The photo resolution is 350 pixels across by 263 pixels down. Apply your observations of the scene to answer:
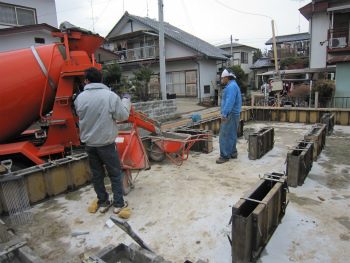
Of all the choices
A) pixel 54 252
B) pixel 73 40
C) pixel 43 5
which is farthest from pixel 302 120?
pixel 43 5

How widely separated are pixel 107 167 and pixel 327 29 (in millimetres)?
17514

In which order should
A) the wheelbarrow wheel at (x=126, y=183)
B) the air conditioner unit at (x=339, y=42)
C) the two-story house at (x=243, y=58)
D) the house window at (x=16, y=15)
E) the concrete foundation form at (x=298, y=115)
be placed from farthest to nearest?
the two-story house at (x=243, y=58) → the air conditioner unit at (x=339, y=42) → the house window at (x=16, y=15) → the concrete foundation form at (x=298, y=115) → the wheelbarrow wheel at (x=126, y=183)

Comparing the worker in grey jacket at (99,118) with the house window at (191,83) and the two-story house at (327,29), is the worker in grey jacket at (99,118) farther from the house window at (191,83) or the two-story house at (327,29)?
the house window at (191,83)

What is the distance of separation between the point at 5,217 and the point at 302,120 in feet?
35.0

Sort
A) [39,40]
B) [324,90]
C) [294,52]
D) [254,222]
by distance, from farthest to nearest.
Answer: [294,52] < [324,90] < [39,40] < [254,222]

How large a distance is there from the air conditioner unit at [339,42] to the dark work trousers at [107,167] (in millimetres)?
16330

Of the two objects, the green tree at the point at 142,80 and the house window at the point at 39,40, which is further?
the green tree at the point at 142,80

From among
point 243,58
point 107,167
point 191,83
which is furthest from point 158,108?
point 243,58

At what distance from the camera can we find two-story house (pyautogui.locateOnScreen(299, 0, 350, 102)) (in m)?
14.7

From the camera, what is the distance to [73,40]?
4.93 m

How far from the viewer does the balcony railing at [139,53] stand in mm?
20750

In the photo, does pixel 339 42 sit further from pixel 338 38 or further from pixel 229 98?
pixel 229 98

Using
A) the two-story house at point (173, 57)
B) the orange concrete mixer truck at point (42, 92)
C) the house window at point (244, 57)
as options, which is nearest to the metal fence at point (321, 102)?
the two-story house at point (173, 57)

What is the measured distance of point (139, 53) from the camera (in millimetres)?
21562
